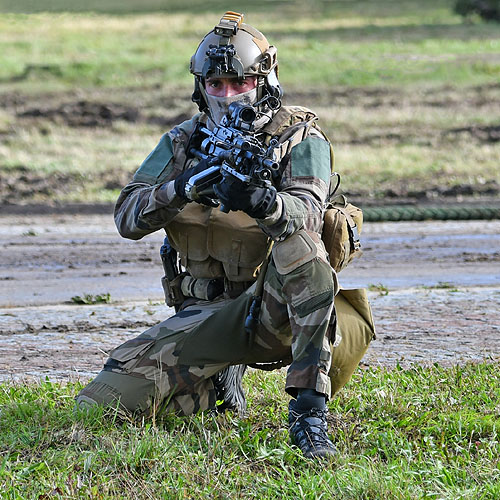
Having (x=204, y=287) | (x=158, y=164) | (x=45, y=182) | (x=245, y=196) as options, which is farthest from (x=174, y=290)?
(x=45, y=182)

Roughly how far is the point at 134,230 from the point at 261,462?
1240 millimetres

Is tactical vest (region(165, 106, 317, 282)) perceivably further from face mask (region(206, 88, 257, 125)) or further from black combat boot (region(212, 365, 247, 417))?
black combat boot (region(212, 365, 247, 417))

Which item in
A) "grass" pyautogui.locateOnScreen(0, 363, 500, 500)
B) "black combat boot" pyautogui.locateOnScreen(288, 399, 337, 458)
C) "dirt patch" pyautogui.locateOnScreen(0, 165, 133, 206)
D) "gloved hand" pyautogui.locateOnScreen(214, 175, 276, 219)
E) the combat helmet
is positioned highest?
the combat helmet

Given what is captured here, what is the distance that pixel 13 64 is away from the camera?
93.4 ft

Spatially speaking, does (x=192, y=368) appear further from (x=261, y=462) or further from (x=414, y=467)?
(x=414, y=467)

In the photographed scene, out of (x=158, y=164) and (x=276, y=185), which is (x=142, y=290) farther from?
(x=276, y=185)

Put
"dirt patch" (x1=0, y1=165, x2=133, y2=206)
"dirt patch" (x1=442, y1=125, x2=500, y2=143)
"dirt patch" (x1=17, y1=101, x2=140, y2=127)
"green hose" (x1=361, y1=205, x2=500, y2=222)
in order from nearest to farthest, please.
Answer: "green hose" (x1=361, y1=205, x2=500, y2=222) < "dirt patch" (x1=0, y1=165, x2=133, y2=206) < "dirt patch" (x1=442, y1=125, x2=500, y2=143) < "dirt patch" (x1=17, y1=101, x2=140, y2=127)

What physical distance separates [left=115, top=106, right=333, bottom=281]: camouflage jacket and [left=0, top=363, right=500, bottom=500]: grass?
2.67 feet

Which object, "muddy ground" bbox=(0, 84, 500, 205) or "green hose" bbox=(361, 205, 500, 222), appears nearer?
"green hose" bbox=(361, 205, 500, 222)


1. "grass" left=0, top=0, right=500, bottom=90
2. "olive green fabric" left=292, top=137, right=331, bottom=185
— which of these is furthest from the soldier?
"grass" left=0, top=0, right=500, bottom=90

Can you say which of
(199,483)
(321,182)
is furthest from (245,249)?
(199,483)

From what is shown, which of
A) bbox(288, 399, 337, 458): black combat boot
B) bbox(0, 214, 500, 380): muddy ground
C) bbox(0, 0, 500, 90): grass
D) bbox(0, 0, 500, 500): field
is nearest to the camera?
bbox(0, 0, 500, 500): field

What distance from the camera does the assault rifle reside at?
381 centimetres

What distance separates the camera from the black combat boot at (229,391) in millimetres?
4500
